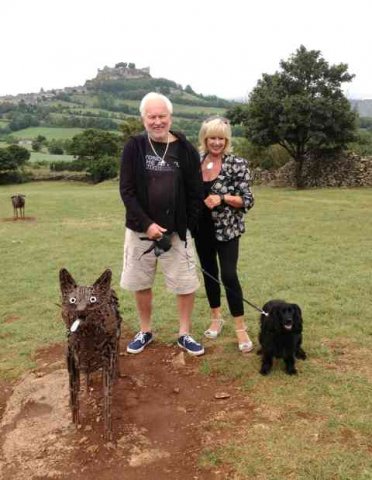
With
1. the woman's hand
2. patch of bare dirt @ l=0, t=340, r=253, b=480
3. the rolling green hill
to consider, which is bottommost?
patch of bare dirt @ l=0, t=340, r=253, b=480

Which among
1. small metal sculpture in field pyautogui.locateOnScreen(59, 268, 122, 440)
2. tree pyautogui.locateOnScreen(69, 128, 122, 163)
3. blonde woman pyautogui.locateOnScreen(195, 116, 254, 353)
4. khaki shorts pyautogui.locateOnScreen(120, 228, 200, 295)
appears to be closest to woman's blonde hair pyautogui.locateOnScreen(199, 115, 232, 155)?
blonde woman pyautogui.locateOnScreen(195, 116, 254, 353)

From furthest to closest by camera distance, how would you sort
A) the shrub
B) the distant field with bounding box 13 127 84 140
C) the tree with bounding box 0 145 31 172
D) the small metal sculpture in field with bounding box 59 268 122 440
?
the distant field with bounding box 13 127 84 140 < the shrub < the tree with bounding box 0 145 31 172 < the small metal sculpture in field with bounding box 59 268 122 440

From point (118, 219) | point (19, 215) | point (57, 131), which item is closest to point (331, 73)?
point (118, 219)

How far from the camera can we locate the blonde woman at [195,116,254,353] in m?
4.82

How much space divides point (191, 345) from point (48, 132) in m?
88.7

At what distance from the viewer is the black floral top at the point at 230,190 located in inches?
194

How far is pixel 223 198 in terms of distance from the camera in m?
4.83

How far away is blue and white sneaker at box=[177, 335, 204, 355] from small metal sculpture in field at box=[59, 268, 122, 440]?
144 cm

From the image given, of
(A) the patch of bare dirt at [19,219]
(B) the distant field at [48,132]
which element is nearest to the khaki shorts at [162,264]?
(A) the patch of bare dirt at [19,219]

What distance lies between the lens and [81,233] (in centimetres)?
1420

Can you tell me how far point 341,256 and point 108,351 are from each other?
703 centimetres

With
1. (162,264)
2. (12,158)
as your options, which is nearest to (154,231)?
(162,264)

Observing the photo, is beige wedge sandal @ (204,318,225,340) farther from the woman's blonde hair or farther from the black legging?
the woman's blonde hair

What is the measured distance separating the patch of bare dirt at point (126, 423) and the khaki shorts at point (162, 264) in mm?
801
